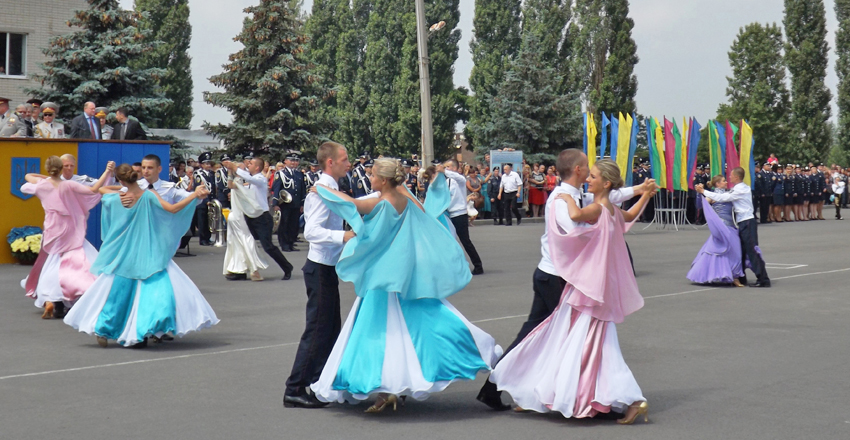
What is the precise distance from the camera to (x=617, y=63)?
53.9 meters

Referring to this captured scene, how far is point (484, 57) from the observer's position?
55281 mm

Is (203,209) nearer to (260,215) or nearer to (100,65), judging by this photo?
(100,65)

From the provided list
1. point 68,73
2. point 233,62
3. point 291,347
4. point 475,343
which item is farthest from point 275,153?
point 475,343

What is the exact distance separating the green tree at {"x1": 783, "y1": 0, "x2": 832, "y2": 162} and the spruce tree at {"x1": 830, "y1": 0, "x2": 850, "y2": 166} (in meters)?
2.53

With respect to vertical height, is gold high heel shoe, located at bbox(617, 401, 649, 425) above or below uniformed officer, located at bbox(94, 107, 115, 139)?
below

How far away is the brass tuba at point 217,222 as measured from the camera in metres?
21.4

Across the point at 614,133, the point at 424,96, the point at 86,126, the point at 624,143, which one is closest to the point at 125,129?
the point at 86,126

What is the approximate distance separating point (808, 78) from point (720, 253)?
49.1 meters

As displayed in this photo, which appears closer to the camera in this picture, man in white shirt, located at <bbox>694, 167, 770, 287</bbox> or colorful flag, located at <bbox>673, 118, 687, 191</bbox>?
man in white shirt, located at <bbox>694, 167, 770, 287</bbox>

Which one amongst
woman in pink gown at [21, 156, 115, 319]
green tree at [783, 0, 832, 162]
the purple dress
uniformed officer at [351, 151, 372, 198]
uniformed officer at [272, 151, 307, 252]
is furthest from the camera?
green tree at [783, 0, 832, 162]

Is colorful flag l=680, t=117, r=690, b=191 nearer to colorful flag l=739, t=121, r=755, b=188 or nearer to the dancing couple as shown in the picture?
colorful flag l=739, t=121, r=755, b=188

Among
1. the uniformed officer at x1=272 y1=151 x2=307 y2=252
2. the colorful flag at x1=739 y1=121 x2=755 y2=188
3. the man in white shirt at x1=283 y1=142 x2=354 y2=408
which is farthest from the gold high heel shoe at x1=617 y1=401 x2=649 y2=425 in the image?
the colorful flag at x1=739 y1=121 x2=755 y2=188

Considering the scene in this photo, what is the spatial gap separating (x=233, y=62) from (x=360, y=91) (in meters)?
26.0

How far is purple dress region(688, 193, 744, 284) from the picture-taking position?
13.5 meters
